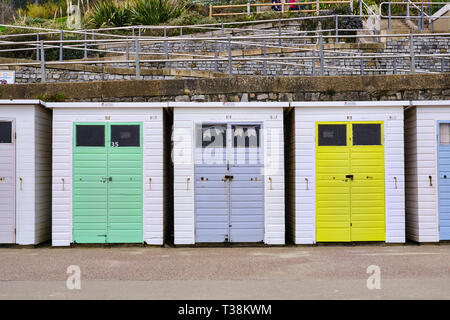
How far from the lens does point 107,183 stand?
10.3 meters

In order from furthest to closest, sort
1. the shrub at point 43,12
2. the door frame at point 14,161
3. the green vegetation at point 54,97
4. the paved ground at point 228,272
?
the shrub at point 43,12
the green vegetation at point 54,97
the door frame at point 14,161
the paved ground at point 228,272

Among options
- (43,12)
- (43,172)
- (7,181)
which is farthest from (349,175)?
(43,12)

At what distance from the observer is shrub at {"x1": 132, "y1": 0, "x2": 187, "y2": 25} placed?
83.4 feet

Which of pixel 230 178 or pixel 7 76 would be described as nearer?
pixel 230 178

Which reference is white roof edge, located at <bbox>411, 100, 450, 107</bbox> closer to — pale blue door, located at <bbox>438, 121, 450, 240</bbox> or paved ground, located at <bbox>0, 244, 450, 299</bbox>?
pale blue door, located at <bbox>438, 121, 450, 240</bbox>

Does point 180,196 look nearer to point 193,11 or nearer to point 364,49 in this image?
point 364,49

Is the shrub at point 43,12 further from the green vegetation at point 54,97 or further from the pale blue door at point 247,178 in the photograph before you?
the pale blue door at point 247,178

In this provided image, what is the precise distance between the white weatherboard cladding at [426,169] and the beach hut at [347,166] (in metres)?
0.30

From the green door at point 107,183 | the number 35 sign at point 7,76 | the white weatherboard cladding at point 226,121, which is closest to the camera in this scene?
the green door at point 107,183

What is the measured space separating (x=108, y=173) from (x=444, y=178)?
6.56 m

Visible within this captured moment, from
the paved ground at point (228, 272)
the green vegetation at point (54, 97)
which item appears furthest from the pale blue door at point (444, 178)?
the green vegetation at point (54, 97)

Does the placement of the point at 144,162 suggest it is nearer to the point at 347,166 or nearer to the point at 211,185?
the point at 211,185

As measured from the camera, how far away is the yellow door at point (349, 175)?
33.8ft

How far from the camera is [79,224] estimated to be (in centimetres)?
1023
